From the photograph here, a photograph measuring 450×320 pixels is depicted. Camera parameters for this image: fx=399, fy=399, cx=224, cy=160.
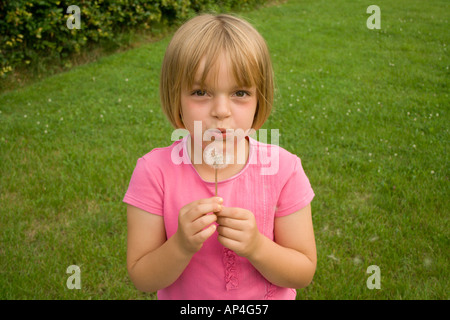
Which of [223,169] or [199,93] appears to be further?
[223,169]

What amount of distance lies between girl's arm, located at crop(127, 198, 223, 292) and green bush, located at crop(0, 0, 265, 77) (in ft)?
16.2

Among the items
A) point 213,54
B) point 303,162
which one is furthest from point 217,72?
point 303,162

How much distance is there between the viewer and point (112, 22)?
679cm

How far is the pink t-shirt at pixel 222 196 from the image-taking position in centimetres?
147

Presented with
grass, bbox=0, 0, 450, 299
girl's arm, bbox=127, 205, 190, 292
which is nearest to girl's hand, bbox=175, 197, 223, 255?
girl's arm, bbox=127, 205, 190, 292

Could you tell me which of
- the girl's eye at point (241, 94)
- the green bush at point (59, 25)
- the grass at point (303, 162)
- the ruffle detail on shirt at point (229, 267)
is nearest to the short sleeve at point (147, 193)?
the ruffle detail on shirt at point (229, 267)

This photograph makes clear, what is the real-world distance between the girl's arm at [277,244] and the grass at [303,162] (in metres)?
1.23

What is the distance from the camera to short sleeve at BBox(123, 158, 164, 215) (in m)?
1.46

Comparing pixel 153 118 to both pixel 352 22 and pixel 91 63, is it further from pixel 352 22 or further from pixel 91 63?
pixel 352 22

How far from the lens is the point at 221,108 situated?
129 centimetres

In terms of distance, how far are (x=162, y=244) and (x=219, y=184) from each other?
0.30 metres

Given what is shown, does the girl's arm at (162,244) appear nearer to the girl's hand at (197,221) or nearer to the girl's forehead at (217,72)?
the girl's hand at (197,221)

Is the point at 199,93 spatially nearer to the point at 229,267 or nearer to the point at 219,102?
the point at 219,102
